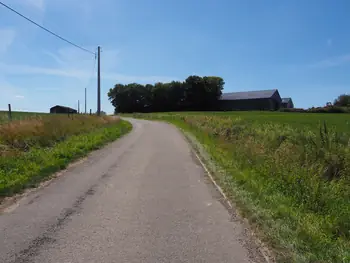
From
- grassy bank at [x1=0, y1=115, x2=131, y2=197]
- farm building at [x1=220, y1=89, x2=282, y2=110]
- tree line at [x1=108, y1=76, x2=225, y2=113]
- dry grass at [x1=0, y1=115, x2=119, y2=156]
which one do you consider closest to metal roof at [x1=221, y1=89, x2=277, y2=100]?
farm building at [x1=220, y1=89, x2=282, y2=110]

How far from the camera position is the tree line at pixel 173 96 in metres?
121

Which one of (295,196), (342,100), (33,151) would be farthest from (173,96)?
(295,196)

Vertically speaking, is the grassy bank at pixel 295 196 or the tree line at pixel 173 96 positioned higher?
the tree line at pixel 173 96

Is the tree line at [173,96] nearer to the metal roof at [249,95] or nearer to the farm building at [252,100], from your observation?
the farm building at [252,100]

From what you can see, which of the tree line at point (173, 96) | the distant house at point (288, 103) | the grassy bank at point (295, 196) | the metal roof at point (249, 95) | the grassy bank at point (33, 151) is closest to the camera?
the grassy bank at point (295, 196)

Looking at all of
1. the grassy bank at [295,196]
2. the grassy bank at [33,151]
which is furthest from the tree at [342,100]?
the grassy bank at [295,196]

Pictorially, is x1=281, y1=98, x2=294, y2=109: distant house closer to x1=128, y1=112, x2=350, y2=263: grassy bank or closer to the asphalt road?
x1=128, y1=112, x2=350, y2=263: grassy bank

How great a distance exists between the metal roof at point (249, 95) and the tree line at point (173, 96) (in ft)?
22.6

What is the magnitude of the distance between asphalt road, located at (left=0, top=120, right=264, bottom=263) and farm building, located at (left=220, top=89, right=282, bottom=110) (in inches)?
4529

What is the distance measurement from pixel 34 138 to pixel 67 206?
9760mm

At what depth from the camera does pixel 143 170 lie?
12.0 meters

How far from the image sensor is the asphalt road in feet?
15.9

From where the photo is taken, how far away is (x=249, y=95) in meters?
130

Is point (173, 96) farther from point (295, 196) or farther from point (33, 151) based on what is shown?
point (295, 196)
